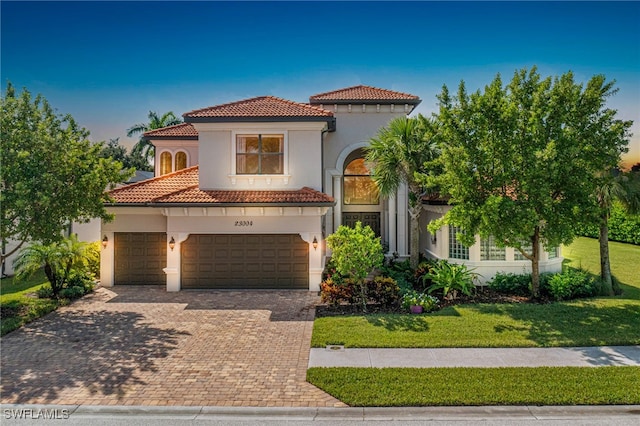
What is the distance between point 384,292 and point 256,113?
893cm

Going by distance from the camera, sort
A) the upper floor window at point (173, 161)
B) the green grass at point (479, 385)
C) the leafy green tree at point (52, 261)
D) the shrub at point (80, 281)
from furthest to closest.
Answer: the upper floor window at point (173, 161) < the shrub at point (80, 281) < the leafy green tree at point (52, 261) < the green grass at point (479, 385)

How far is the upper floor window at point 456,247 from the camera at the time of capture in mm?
15461

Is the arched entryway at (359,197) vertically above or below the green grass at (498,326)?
above

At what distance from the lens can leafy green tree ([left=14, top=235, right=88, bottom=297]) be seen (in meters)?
13.8

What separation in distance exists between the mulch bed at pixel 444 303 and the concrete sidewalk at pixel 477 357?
9.70 feet

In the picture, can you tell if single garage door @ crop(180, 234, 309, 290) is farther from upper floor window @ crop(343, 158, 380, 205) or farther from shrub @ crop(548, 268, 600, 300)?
shrub @ crop(548, 268, 600, 300)

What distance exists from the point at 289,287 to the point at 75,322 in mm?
7284

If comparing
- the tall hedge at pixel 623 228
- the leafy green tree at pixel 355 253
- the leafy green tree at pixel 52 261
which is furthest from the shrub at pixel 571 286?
the leafy green tree at pixel 52 261

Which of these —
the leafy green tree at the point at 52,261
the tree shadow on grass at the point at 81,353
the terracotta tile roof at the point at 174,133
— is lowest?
the tree shadow on grass at the point at 81,353

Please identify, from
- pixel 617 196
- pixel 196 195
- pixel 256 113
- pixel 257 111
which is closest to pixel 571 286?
pixel 617 196

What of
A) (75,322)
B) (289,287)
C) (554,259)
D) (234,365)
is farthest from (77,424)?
(554,259)

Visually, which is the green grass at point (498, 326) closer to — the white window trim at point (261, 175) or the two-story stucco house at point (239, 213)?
the two-story stucco house at point (239, 213)

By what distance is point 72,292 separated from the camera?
14.2 meters

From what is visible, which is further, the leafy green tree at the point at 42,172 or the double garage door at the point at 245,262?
the double garage door at the point at 245,262
